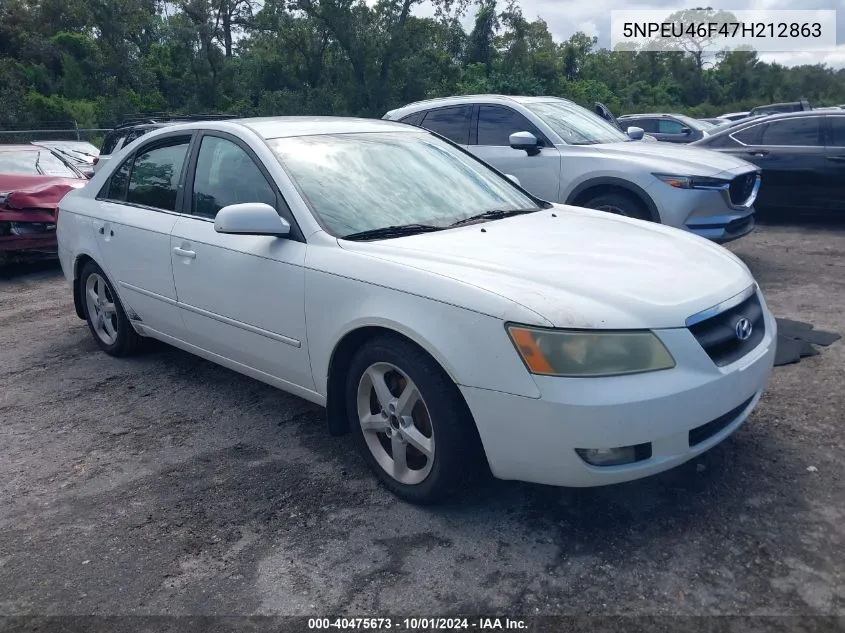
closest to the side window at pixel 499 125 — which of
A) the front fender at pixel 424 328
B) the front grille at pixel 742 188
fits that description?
the front grille at pixel 742 188

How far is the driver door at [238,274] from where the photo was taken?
11.9 feet

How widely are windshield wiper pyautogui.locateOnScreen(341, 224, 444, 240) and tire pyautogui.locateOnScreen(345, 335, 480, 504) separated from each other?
55 centimetres

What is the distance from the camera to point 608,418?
107 inches

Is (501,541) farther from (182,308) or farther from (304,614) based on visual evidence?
(182,308)

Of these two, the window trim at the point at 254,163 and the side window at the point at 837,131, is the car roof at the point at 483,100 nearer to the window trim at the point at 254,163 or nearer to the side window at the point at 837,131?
the side window at the point at 837,131

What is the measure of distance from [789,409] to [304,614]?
2.74 meters

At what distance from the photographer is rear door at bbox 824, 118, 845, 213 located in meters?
9.09

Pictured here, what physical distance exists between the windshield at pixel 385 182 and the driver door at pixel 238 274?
0.64 ft

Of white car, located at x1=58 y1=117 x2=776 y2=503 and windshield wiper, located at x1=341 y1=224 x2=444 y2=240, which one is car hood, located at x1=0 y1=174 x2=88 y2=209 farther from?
windshield wiper, located at x1=341 y1=224 x2=444 y2=240

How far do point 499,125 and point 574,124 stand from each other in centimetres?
79

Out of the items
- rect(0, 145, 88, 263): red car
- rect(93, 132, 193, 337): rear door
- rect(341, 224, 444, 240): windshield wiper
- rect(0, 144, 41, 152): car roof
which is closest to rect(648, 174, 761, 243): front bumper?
rect(341, 224, 444, 240): windshield wiper

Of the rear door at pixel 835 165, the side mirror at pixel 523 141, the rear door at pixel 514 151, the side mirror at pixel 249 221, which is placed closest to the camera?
the side mirror at pixel 249 221

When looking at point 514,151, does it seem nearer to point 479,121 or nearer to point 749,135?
point 479,121

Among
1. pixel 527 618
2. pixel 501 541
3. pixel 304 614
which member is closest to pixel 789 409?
pixel 501 541
